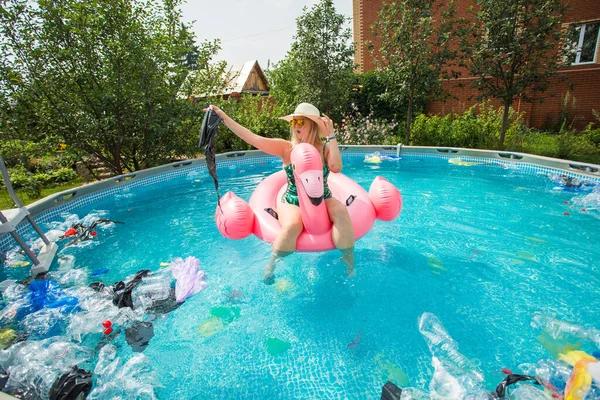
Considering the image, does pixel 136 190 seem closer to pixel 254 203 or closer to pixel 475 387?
pixel 254 203

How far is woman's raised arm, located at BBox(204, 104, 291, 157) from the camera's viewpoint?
9.62 feet

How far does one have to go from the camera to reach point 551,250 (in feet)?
12.2

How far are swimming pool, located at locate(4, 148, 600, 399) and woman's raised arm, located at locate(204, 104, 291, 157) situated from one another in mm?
1310

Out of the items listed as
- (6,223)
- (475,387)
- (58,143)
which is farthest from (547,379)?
(58,143)

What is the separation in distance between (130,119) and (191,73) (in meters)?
1.92

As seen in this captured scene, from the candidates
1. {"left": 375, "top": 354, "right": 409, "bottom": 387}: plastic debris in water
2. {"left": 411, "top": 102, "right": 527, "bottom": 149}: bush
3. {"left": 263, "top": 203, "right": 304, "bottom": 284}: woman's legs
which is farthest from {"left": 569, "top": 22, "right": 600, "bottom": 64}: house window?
{"left": 375, "top": 354, "right": 409, "bottom": 387}: plastic debris in water

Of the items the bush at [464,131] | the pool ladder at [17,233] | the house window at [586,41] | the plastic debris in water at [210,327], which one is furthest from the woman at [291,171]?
the house window at [586,41]

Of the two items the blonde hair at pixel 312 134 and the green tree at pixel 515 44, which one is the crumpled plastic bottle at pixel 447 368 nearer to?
the blonde hair at pixel 312 134

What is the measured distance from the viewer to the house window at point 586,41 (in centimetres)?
1084

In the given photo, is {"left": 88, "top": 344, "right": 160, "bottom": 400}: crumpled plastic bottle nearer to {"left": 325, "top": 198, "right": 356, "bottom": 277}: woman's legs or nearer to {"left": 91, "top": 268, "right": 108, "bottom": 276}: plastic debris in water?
{"left": 91, "top": 268, "right": 108, "bottom": 276}: plastic debris in water

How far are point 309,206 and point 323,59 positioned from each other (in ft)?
25.9

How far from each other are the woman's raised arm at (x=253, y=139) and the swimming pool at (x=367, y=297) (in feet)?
4.30

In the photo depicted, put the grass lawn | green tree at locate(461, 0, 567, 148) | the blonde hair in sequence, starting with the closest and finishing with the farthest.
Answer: the blonde hair
the grass lawn
green tree at locate(461, 0, 567, 148)

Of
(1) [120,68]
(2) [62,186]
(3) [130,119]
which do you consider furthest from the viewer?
(2) [62,186]
